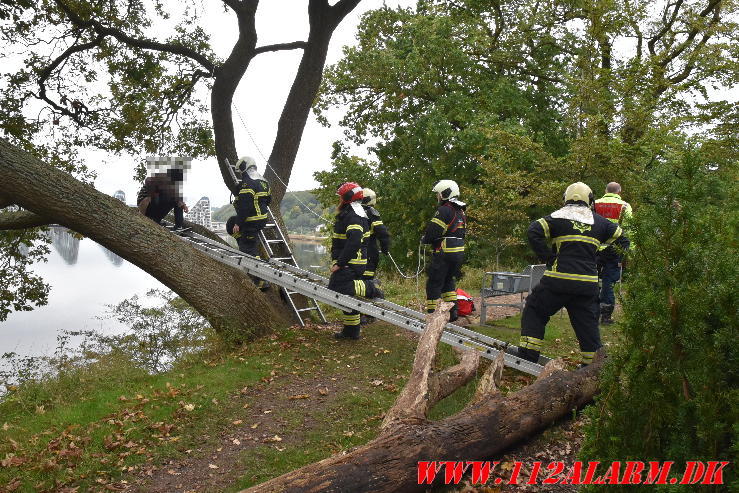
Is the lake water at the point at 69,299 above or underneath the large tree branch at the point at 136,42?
underneath

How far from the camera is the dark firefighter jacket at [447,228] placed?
26.6 feet

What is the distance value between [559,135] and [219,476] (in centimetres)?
1782

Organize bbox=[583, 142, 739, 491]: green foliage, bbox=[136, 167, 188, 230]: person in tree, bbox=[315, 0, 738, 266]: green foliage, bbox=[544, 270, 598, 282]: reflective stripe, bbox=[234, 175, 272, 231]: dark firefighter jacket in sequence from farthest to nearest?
bbox=[315, 0, 738, 266]: green foliage → bbox=[136, 167, 188, 230]: person in tree → bbox=[234, 175, 272, 231]: dark firefighter jacket → bbox=[544, 270, 598, 282]: reflective stripe → bbox=[583, 142, 739, 491]: green foliage

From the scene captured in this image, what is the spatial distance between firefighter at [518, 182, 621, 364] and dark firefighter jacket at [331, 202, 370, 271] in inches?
105

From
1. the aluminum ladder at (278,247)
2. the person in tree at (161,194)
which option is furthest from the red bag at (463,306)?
the person in tree at (161,194)

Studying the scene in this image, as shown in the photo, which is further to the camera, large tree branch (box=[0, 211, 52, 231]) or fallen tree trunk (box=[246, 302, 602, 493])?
large tree branch (box=[0, 211, 52, 231])

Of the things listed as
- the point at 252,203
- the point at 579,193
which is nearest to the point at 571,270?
the point at 579,193

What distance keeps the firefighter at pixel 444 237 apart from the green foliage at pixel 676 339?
546 centimetres

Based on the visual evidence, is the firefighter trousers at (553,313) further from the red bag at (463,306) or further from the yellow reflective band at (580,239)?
the red bag at (463,306)

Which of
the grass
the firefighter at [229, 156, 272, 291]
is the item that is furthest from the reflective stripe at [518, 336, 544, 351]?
the firefighter at [229, 156, 272, 291]

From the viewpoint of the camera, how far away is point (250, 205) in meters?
8.95

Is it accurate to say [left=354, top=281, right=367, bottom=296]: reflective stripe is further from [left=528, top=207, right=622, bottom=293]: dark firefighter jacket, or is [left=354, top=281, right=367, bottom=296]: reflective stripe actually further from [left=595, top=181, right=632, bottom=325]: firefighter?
[left=595, top=181, right=632, bottom=325]: firefighter

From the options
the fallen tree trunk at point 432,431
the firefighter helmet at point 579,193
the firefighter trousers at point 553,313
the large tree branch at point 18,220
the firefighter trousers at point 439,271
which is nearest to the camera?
the fallen tree trunk at point 432,431

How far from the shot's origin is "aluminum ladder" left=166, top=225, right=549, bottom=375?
607 centimetres
